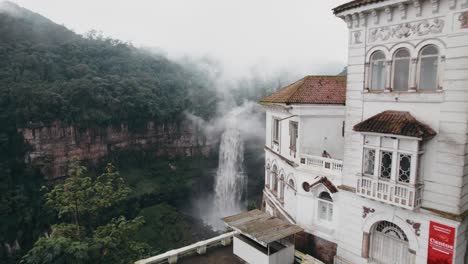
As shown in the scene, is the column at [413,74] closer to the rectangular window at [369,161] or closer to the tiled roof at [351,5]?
the tiled roof at [351,5]

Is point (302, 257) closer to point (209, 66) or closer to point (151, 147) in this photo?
point (151, 147)

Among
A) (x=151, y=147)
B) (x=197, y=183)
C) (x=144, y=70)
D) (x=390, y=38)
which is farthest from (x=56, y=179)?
(x=390, y=38)

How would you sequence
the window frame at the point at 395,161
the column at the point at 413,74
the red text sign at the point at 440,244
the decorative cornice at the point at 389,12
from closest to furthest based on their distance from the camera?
the red text sign at the point at 440,244
the window frame at the point at 395,161
the column at the point at 413,74
the decorative cornice at the point at 389,12

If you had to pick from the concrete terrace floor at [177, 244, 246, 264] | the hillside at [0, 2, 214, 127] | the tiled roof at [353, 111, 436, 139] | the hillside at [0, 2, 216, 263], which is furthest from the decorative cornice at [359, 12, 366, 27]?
the hillside at [0, 2, 214, 127]

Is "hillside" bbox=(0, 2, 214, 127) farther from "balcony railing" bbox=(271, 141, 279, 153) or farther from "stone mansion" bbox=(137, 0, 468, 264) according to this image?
"stone mansion" bbox=(137, 0, 468, 264)

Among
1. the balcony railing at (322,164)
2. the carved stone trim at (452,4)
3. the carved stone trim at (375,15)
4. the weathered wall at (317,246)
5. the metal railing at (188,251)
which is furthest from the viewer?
the weathered wall at (317,246)

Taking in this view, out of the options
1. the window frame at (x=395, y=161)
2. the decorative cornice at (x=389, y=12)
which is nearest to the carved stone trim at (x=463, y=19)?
the decorative cornice at (x=389, y=12)

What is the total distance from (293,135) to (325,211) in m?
4.66

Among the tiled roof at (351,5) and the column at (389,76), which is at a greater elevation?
the tiled roof at (351,5)

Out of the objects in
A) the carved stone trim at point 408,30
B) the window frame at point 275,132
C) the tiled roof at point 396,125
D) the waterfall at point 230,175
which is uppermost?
the carved stone trim at point 408,30

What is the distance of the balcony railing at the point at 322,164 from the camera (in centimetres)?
1650

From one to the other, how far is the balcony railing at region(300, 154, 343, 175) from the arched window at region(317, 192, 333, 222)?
139 centimetres

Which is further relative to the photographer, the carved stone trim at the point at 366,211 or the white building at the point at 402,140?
the carved stone trim at the point at 366,211

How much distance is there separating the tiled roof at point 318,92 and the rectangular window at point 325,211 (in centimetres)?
547
